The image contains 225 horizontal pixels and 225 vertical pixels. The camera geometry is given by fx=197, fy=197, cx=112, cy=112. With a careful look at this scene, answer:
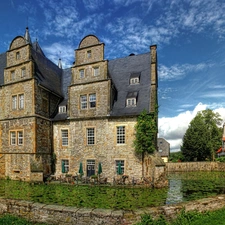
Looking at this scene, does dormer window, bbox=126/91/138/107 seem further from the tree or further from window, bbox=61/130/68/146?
the tree

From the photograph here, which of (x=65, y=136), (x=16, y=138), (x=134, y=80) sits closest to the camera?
(x=16, y=138)

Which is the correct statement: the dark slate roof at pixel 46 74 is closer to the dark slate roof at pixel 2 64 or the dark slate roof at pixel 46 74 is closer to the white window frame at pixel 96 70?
the dark slate roof at pixel 2 64

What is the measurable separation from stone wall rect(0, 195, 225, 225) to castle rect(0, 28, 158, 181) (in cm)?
876

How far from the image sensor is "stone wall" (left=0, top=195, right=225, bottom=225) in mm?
7621

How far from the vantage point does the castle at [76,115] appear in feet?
61.2

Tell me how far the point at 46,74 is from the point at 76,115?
663cm

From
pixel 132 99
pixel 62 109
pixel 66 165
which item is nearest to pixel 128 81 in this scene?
pixel 132 99

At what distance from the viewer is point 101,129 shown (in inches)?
759

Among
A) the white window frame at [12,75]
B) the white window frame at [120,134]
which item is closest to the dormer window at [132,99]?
the white window frame at [120,134]

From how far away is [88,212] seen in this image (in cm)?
788

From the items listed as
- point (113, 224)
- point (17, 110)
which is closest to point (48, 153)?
point (17, 110)

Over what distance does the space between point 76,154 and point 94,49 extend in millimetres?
11015

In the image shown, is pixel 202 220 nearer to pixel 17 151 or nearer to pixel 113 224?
pixel 113 224

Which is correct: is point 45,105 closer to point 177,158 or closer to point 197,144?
point 197,144
